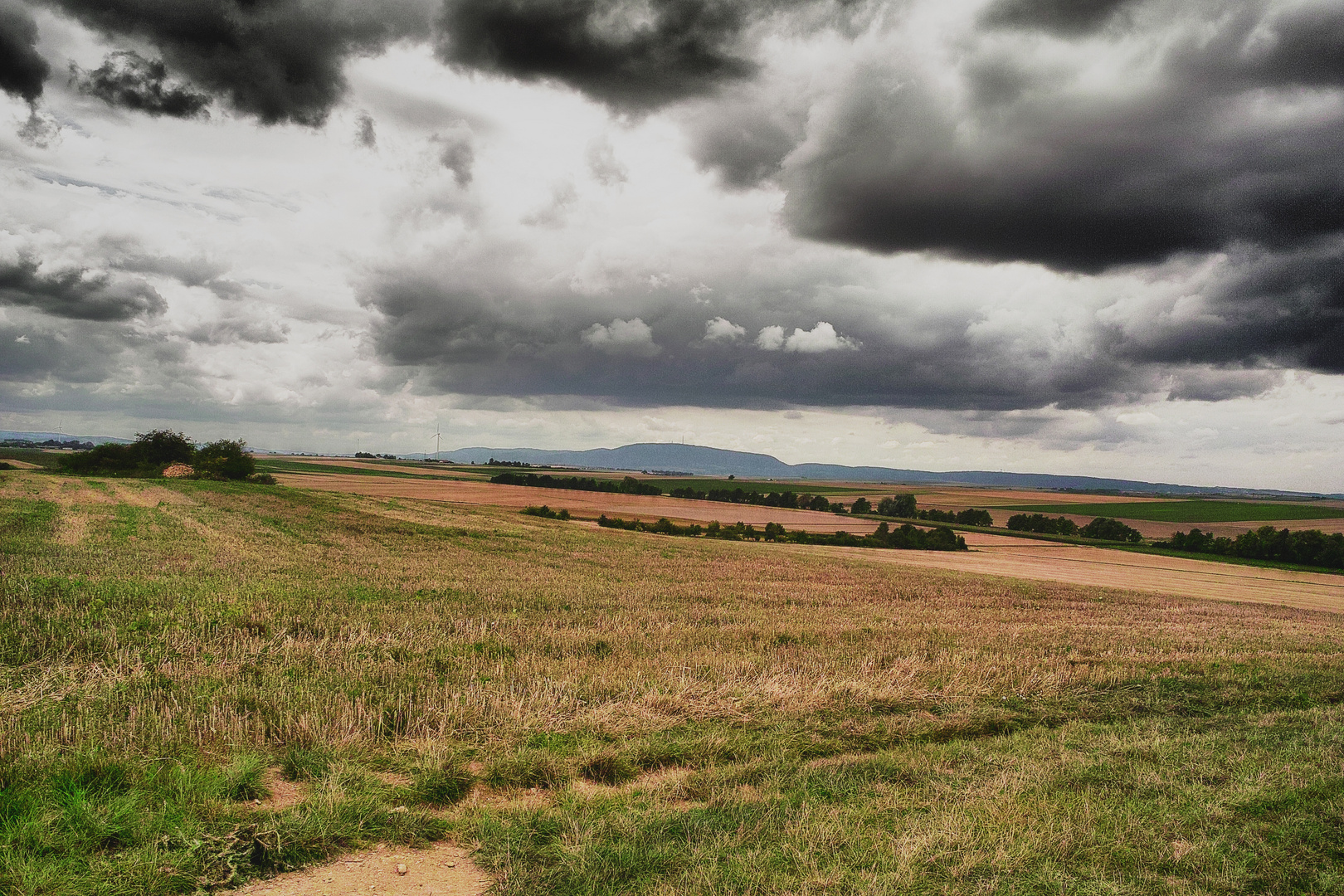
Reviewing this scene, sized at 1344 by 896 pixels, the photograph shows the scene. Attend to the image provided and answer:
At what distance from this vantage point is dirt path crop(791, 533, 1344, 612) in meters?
43.4

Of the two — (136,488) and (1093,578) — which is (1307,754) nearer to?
(1093,578)

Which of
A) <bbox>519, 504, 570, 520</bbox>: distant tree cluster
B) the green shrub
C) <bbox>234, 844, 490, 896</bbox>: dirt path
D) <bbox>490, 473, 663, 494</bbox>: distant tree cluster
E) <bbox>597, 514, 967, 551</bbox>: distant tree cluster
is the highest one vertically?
the green shrub

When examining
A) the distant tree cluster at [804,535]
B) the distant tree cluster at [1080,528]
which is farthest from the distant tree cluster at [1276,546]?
the distant tree cluster at [804,535]

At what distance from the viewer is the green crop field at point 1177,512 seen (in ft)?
418

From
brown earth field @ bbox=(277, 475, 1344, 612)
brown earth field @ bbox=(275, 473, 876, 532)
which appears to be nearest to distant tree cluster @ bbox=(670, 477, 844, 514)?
brown earth field @ bbox=(275, 473, 876, 532)

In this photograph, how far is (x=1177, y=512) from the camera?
14350 centimetres

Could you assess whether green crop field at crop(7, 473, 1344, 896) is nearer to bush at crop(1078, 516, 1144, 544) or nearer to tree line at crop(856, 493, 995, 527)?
bush at crop(1078, 516, 1144, 544)

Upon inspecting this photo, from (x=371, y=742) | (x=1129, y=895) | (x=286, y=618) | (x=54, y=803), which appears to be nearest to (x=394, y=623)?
(x=286, y=618)

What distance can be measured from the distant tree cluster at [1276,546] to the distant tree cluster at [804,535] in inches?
1326

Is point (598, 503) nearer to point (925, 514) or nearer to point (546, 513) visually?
point (546, 513)

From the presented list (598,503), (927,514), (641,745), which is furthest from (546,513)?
(927,514)

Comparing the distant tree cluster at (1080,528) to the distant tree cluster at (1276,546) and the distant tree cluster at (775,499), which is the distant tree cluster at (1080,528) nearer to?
the distant tree cluster at (1276,546)

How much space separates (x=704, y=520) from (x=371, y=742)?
81.2 meters

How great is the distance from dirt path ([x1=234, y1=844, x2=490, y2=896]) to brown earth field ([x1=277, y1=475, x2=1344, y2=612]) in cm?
4415
